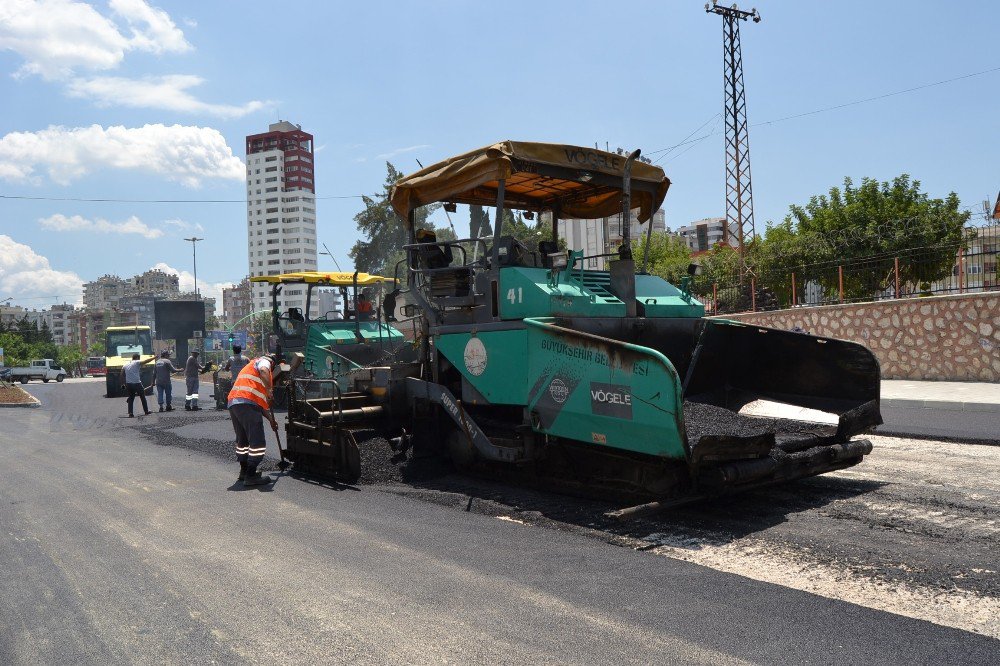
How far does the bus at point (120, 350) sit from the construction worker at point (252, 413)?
1785 centimetres

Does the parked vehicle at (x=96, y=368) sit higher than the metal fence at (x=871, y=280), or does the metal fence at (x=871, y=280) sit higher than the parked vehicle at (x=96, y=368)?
the metal fence at (x=871, y=280)

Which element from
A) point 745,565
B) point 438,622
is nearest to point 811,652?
point 745,565

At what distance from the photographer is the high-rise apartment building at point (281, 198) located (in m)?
129

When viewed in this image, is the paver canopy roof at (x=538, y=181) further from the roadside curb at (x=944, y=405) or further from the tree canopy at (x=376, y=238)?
the tree canopy at (x=376, y=238)

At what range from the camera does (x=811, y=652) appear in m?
3.09

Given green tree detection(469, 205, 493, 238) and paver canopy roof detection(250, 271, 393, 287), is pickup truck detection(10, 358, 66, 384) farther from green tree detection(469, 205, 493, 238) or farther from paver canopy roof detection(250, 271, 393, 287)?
green tree detection(469, 205, 493, 238)

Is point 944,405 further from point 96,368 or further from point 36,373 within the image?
point 96,368

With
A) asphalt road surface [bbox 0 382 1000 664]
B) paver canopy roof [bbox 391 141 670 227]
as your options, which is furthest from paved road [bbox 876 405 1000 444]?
paver canopy roof [bbox 391 141 670 227]

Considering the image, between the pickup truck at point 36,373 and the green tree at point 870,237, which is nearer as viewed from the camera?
the green tree at point 870,237

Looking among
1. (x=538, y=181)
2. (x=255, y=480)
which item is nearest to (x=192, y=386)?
(x=255, y=480)

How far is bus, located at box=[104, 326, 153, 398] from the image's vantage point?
2477 cm

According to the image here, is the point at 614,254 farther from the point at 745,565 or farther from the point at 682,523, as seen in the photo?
the point at 745,565

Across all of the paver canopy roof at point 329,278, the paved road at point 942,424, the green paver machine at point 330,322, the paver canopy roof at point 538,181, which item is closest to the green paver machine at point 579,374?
the paver canopy roof at point 538,181

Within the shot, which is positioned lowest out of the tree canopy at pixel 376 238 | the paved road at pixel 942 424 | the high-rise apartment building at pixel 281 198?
the paved road at pixel 942 424
